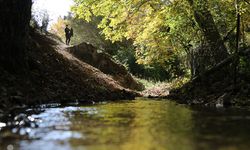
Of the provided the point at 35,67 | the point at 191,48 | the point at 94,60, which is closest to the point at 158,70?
the point at 94,60

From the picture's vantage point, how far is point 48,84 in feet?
49.8

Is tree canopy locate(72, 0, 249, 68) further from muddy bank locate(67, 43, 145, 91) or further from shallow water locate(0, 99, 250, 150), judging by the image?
shallow water locate(0, 99, 250, 150)

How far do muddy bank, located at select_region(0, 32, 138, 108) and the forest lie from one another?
52mm

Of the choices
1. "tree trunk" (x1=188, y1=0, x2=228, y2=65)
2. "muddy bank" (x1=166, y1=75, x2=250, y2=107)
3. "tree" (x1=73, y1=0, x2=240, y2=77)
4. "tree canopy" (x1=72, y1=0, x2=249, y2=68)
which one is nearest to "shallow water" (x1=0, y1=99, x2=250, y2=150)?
"muddy bank" (x1=166, y1=75, x2=250, y2=107)

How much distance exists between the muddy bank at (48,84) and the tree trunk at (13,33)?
18.4 inches

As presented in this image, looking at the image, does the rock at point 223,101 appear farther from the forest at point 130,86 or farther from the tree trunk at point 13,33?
the tree trunk at point 13,33

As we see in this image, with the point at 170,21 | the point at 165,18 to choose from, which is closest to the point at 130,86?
the point at 165,18

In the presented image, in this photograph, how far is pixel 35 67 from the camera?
16.2 metres

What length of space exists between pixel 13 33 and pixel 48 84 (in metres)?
2.20

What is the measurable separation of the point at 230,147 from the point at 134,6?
15.8m

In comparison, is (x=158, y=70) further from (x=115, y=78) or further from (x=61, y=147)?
(x=61, y=147)

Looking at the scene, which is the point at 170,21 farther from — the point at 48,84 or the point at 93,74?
the point at 48,84

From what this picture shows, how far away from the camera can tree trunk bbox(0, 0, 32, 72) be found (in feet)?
45.3

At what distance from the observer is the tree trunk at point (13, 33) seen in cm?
1380
